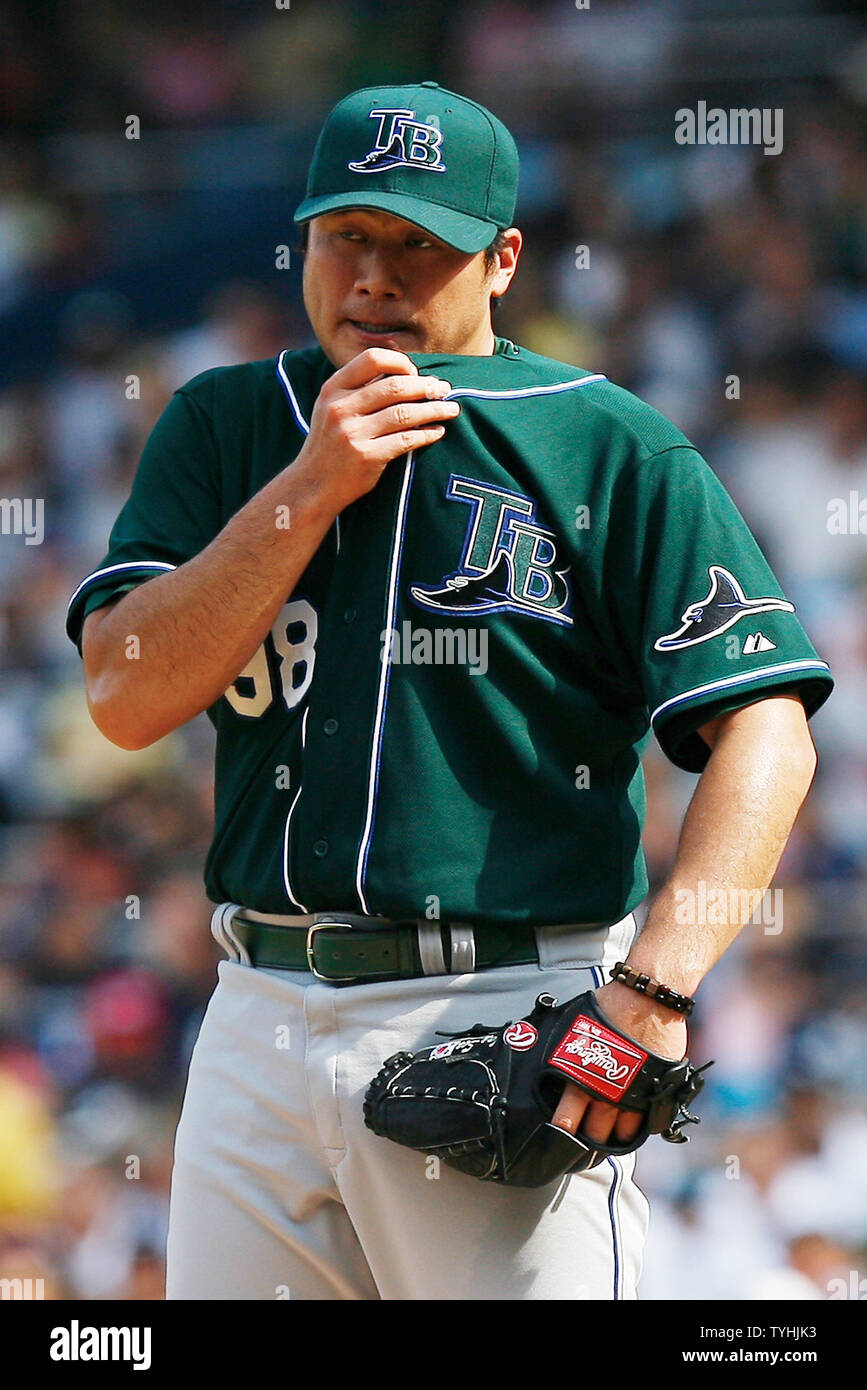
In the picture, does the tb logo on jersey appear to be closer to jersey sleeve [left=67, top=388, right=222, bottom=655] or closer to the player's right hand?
the player's right hand

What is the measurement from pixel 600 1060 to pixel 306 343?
3.22m

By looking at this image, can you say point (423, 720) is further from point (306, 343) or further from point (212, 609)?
point (306, 343)

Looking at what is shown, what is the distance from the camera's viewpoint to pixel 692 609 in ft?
4.45

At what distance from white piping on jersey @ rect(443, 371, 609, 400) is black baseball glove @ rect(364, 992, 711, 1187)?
55cm

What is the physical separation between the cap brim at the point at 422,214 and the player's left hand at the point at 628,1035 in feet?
2.30

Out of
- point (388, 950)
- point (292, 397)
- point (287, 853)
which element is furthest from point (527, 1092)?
point (292, 397)

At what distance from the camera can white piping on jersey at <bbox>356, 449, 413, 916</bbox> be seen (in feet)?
4.47

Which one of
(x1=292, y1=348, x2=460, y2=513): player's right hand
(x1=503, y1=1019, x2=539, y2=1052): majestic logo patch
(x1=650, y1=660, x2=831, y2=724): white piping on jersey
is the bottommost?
(x1=503, y1=1019, x2=539, y2=1052): majestic logo patch

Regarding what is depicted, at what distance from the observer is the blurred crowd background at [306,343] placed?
11.0ft

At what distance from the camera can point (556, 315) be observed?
13.4 feet

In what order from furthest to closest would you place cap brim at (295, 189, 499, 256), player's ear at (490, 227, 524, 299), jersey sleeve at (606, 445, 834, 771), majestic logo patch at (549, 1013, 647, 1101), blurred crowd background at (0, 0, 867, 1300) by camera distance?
1. blurred crowd background at (0, 0, 867, 1300)
2. player's ear at (490, 227, 524, 299)
3. cap brim at (295, 189, 499, 256)
4. jersey sleeve at (606, 445, 834, 771)
5. majestic logo patch at (549, 1013, 647, 1101)

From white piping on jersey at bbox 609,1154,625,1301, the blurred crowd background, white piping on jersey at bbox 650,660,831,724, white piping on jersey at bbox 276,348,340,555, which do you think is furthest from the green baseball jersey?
the blurred crowd background
